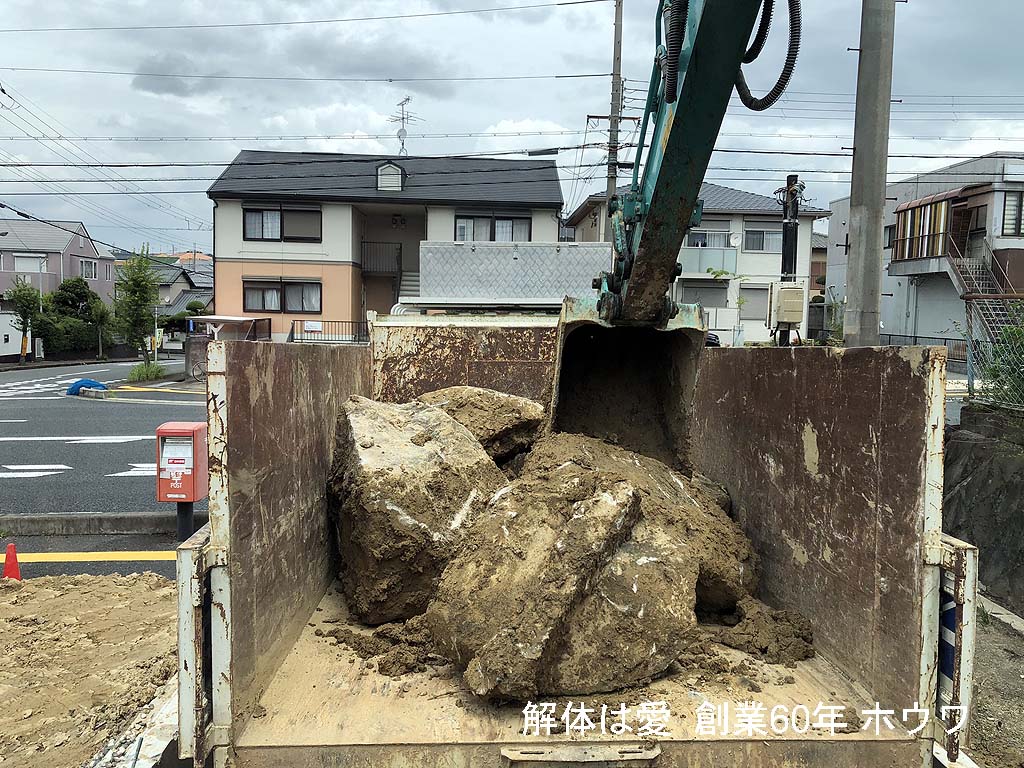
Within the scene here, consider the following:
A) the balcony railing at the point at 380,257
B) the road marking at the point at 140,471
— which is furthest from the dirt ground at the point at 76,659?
the balcony railing at the point at 380,257

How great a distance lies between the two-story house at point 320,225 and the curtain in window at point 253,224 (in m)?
0.04

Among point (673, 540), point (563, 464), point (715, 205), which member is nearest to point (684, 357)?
point (563, 464)

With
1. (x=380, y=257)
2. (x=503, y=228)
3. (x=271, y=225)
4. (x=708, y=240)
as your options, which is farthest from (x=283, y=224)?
(x=708, y=240)

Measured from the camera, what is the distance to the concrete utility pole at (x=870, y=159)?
21.7 feet

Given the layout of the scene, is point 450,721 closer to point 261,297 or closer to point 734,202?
point 261,297

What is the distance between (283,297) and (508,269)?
72.2 ft

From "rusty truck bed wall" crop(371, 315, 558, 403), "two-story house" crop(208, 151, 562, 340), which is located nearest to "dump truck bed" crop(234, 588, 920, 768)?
"rusty truck bed wall" crop(371, 315, 558, 403)

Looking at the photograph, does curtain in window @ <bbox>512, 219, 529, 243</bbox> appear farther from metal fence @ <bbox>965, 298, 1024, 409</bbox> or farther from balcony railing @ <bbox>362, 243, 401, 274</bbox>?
metal fence @ <bbox>965, 298, 1024, 409</bbox>

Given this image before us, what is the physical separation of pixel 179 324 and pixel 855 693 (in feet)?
171

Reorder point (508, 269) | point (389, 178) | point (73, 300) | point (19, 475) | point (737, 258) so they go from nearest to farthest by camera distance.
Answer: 1. point (508, 269)
2. point (19, 475)
3. point (389, 178)
4. point (737, 258)
5. point (73, 300)

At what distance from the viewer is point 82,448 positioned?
11555mm

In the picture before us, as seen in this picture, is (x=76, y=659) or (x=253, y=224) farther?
(x=253, y=224)

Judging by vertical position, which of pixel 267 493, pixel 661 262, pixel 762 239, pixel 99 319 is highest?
pixel 762 239

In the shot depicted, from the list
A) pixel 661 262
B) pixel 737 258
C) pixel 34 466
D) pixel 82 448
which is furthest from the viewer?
pixel 737 258
